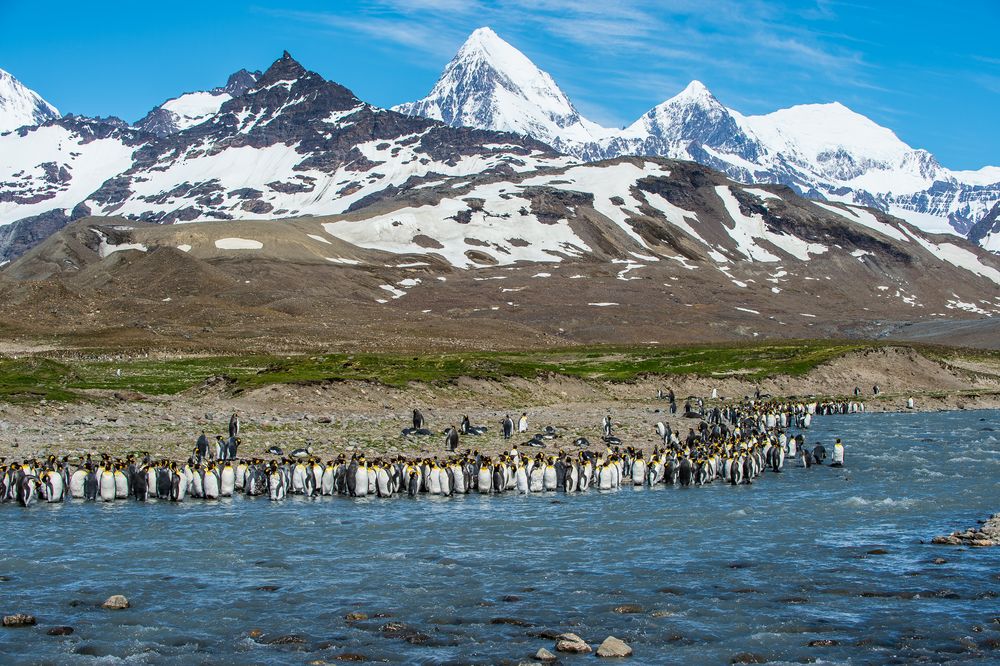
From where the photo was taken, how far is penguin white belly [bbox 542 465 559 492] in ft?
119

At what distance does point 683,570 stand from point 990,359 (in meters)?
88.3

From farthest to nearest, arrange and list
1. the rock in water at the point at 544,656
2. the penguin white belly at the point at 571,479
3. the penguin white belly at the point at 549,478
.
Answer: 1. the penguin white belly at the point at 549,478
2. the penguin white belly at the point at 571,479
3. the rock in water at the point at 544,656

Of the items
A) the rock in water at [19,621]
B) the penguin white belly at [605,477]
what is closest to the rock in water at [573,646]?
the rock in water at [19,621]

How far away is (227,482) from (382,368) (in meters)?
34.0

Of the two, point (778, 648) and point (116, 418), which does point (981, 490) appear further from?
point (116, 418)

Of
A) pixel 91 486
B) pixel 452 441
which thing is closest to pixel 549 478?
pixel 452 441

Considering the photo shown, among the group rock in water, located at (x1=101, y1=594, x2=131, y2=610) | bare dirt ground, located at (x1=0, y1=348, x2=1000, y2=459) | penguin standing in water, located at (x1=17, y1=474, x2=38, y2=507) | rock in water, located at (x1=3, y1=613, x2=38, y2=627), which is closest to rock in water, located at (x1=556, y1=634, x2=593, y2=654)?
rock in water, located at (x1=101, y1=594, x2=131, y2=610)

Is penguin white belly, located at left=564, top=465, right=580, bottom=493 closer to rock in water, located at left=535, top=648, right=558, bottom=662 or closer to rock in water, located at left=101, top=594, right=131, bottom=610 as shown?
rock in water, located at left=101, top=594, right=131, bottom=610

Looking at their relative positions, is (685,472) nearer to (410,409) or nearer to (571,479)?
(571,479)

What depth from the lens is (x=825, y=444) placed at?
50.6m

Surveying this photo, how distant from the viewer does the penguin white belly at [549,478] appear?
36.4 meters

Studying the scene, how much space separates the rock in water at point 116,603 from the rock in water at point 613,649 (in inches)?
371

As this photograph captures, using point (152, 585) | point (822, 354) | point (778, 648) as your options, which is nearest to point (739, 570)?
point (778, 648)

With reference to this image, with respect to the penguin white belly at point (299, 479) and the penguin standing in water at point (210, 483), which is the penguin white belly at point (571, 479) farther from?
the penguin standing in water at point (210, 483)
